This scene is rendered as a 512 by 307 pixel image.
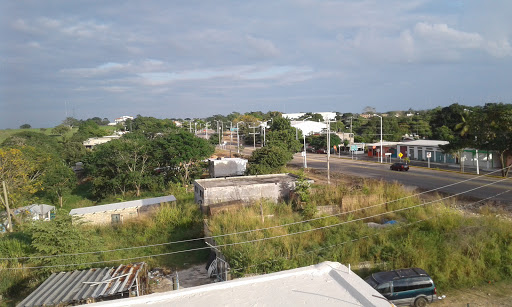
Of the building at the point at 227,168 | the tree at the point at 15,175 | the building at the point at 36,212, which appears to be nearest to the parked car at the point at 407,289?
the building at the point at 36,212

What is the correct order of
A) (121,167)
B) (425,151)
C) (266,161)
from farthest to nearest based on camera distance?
1. (425,151)
2. (121,167)
3. (266,161)

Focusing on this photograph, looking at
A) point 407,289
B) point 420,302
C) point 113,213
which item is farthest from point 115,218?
point 420,302

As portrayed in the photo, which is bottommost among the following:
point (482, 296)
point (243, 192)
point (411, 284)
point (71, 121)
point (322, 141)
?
point (482, 296)

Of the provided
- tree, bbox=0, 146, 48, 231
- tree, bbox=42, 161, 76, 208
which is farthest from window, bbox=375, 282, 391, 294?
tree, bbox=42, 161, 76, 208

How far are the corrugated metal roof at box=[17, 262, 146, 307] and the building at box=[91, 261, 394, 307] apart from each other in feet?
10.8

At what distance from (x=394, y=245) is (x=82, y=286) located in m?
10.9

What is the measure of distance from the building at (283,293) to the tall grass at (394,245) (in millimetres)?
3574

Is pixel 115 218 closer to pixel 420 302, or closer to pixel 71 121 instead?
pixel 420 302

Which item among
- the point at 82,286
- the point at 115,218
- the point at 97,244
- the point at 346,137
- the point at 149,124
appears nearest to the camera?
the point at 82,286

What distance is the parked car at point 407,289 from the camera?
35.5 ft

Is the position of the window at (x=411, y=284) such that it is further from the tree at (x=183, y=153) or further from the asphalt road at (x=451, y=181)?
the tree at (x=183, y=153)

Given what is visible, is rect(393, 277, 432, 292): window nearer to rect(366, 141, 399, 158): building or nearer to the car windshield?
the car windshield

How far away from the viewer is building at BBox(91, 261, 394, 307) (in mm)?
6844

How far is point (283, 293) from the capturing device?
23.9 ft
